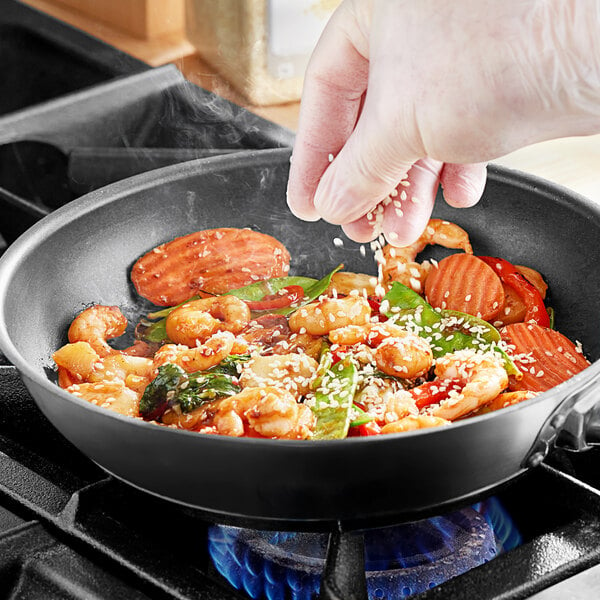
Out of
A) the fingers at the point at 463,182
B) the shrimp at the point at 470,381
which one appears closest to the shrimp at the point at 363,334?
the shrimp at the point at 470,381

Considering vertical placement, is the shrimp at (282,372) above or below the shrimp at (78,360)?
above

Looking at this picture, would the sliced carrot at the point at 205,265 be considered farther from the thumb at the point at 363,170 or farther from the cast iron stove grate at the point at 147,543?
the thumb at the point at 363,170

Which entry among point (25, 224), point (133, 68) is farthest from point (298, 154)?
point (133, 68)

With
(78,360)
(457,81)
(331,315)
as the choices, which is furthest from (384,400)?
(457,81)

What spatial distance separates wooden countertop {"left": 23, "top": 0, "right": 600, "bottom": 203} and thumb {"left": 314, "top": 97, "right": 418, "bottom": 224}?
1.02 meters

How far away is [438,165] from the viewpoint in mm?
1338

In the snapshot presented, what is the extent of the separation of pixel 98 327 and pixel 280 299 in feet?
1.21

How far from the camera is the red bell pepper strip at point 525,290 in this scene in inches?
60.6

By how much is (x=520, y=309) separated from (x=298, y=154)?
57cm

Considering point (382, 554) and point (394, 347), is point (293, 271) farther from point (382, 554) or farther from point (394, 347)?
point (382, 554)

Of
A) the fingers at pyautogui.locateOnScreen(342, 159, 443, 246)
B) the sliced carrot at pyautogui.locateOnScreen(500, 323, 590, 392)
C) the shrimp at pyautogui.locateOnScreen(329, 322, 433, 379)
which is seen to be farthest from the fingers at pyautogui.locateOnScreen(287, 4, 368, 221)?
the sliced carrot at pyautogui.locateOnScreen(500, 323, 590, 392)

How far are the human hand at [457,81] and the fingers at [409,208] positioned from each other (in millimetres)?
245

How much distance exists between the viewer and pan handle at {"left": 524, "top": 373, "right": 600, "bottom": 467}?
1.01m

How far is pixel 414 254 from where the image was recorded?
1.73 m
